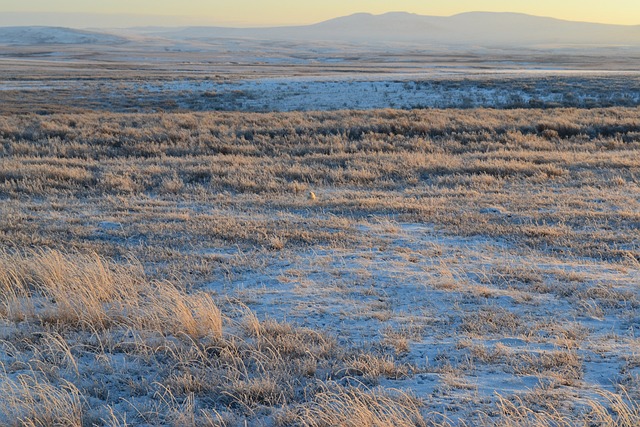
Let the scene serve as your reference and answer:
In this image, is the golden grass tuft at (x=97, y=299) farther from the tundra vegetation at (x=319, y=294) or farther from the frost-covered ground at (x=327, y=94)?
the frost-covered ground at (x=327, y=94)

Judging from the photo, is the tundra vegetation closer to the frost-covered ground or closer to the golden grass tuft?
the golden grass tuft

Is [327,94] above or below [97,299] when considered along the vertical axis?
above

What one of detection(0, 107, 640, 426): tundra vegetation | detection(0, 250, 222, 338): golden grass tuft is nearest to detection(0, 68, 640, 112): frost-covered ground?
detection(0, 107, 640, 426): tundra vegetation

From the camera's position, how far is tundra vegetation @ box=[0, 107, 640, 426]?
404 cm

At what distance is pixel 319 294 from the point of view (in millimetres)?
6270

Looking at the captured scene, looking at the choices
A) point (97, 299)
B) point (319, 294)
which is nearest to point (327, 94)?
point (319, 294)

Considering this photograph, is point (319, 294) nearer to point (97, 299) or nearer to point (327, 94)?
point (97, 299)

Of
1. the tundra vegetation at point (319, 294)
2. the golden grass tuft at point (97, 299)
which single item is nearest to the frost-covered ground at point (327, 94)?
the tundra vegetation at point (319, 294)

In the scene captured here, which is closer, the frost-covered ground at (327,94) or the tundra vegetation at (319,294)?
the tundra vegetation at (319,294)

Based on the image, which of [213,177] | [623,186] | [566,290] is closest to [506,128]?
[623,186]

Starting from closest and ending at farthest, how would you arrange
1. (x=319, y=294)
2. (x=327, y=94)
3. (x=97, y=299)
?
1. (x=97, y=299)
2. (x=319, y=294)
3. (x=327, y=94)

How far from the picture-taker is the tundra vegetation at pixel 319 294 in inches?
159

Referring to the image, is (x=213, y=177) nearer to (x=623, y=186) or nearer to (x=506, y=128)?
(x=623, y=186)

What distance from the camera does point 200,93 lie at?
39.8 metres
